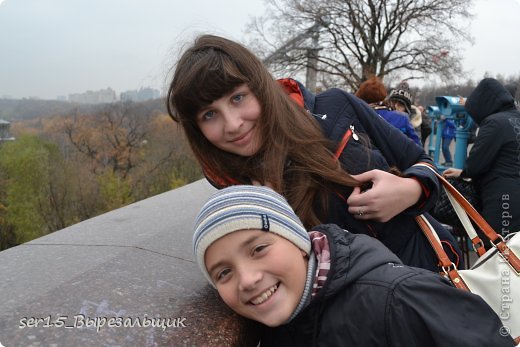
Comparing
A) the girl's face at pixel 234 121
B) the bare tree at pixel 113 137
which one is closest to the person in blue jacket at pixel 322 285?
the girl's face at pixel 234 121

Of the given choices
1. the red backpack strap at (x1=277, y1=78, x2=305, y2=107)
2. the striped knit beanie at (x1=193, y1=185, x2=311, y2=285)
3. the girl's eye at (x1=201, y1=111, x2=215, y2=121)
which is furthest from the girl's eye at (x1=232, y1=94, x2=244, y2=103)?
the striped knit beanie at (x1=193, y1=185, x2=311, y2=285)

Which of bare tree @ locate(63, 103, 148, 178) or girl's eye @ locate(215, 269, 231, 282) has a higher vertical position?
girl's eye @ locate(215, 269, 231, 282)

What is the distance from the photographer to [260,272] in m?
1.31

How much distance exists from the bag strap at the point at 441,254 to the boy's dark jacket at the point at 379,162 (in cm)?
3

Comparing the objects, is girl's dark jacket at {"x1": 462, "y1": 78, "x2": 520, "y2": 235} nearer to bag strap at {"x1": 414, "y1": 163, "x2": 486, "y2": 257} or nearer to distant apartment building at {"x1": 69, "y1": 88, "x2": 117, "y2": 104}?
bag strap at {"x1": 414, "y1": 163, "x2": 486, "y2": 257}

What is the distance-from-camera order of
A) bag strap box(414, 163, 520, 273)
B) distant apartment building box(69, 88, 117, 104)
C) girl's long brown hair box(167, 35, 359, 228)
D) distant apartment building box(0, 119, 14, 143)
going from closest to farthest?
bag strap box(414, 163, 520, 273), girl's long brown hair box(167, 35, 359, 228), distant apartment building box(69, 88, 117, 104), distant apartment building box(0, 119, 14, 143)

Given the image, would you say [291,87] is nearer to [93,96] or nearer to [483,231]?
[483,231]

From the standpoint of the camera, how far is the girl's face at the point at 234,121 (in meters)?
1.66

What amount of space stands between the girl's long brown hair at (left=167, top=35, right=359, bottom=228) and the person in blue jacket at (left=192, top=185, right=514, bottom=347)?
216 mm

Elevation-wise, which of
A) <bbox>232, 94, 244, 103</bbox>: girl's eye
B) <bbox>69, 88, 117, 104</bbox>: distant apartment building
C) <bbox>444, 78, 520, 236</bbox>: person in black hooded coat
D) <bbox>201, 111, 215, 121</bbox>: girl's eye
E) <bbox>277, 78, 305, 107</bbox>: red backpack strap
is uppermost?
<bbox>277, 78, 305, 107</bbox>: red backpack strap

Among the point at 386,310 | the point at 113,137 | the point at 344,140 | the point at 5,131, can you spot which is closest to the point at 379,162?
the point at 344,140

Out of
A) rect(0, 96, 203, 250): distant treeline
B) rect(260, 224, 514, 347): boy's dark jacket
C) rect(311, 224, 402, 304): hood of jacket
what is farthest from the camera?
rect(0, 96, 203, 250): distant treeline

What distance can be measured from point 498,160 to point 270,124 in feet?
8.47

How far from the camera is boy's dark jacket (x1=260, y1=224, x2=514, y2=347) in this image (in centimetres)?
118
